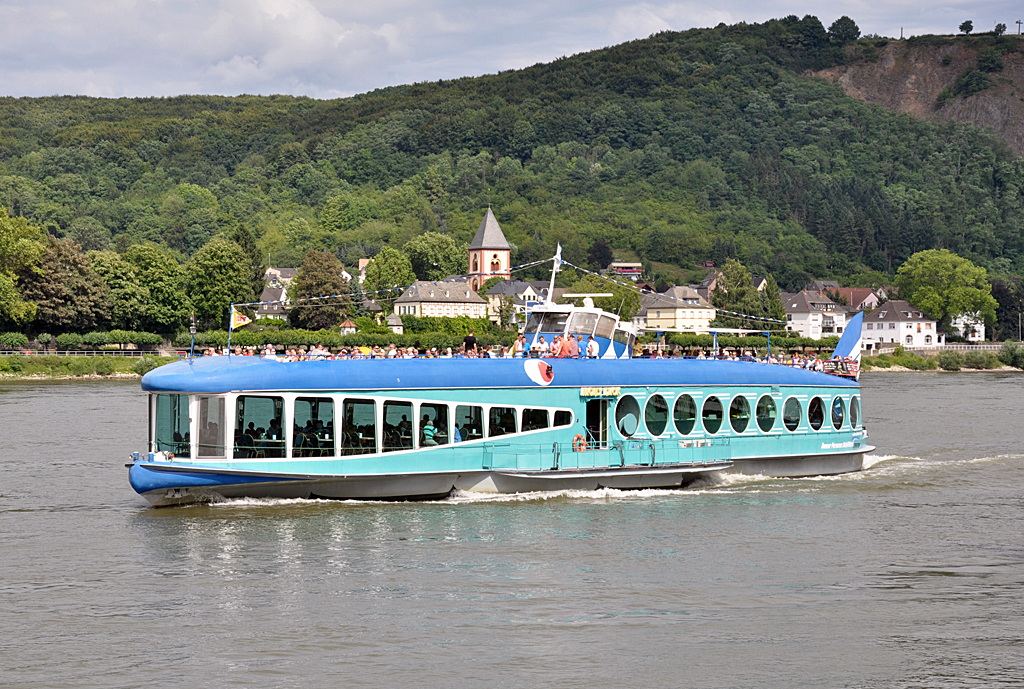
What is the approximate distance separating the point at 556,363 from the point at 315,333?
76682mm

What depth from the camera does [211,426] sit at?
22.5 meters

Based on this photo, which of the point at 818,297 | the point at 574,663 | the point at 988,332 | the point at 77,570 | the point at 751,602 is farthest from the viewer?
the point at 818,297

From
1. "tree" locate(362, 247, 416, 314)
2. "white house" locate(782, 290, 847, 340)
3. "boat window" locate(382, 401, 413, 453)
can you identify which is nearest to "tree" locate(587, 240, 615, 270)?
"white house" locate(782, 290, 847, 340)

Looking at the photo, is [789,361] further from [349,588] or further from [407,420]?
[349,588]

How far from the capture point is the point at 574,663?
14.5 metres

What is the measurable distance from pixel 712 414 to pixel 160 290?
254 ft

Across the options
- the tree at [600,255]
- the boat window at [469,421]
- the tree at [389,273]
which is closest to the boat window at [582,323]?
the boat window at [469,421]

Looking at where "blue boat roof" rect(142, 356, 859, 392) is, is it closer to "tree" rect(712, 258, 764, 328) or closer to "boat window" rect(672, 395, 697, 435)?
"boat window" rect(672, 395, 697, 435)

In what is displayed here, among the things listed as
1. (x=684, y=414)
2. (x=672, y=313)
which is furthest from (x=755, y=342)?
(x=684, y=414)

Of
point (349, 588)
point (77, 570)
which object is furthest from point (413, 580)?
point (77, 570)

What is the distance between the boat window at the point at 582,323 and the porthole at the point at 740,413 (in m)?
4.00

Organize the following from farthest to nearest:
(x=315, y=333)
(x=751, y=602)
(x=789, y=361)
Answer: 1. (x=315, y=333)
2. (x=789, y=361)
3. (x=751, y=602)

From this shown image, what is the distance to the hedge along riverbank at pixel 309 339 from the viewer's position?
3686 inches

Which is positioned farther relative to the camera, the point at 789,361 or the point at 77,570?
the point at 789,361
